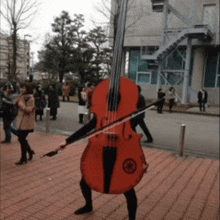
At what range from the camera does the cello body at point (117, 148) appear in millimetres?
2033

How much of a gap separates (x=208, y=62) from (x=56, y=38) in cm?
1834

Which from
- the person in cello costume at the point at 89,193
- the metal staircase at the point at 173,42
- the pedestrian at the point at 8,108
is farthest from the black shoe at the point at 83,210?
the metal staircase at the point at 173,42

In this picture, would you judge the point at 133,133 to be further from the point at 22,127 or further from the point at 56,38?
the point at 56,38

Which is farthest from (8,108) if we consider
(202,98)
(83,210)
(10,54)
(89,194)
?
(10,54)

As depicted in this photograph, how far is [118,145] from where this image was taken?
6.76 feet

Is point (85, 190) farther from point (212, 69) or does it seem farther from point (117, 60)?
point (212, 69)

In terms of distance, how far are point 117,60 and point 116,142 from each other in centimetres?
66

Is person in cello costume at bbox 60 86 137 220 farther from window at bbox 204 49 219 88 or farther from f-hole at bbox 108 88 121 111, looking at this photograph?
window at bbox 204 49 219 88

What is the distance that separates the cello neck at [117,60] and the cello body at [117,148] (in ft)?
0.14

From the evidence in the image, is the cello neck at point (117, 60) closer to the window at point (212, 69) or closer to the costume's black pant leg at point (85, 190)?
the costume's black pant leg at point (85, 190)

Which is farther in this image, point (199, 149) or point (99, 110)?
point (199, 149)

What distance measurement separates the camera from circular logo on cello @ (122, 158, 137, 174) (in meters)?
2.03

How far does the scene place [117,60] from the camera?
6.31 feet

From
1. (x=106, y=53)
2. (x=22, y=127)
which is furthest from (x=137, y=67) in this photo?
(x=22, y=127)
